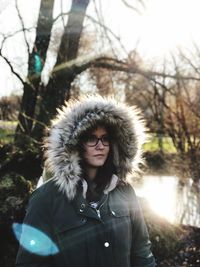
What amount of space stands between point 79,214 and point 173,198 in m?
10.9

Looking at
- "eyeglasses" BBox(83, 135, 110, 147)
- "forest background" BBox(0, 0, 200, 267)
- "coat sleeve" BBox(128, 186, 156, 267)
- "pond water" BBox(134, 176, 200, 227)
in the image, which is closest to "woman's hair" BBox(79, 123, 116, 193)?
"eyeglasses" BBox(83, 135, 110, 147)

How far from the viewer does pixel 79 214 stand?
108 inches

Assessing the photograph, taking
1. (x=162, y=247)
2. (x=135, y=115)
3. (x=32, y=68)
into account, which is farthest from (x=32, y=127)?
(x=135, y=115)

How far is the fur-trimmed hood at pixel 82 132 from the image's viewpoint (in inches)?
113

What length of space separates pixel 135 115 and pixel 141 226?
83cm

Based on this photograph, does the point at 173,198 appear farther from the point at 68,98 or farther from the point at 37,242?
the point at 37,242

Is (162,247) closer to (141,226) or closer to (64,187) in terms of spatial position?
(141,226)

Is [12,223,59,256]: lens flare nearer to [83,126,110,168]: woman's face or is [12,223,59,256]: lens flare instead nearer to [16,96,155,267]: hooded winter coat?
[16,96,155,267]: hooded winter coat

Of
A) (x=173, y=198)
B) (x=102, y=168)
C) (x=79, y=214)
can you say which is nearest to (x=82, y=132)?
(x=102, y=168)

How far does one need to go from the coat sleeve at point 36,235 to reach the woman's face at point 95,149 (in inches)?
17.4

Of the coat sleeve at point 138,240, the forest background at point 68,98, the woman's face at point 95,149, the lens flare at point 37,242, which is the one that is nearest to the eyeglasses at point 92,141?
→ the woman's face at point 95,149

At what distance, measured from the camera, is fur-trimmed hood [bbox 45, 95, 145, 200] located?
9.42 feet

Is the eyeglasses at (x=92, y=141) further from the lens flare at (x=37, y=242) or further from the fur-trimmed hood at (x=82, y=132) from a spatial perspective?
the lens flare at (x=37, y=242)

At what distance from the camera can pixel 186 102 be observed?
40.0ft
